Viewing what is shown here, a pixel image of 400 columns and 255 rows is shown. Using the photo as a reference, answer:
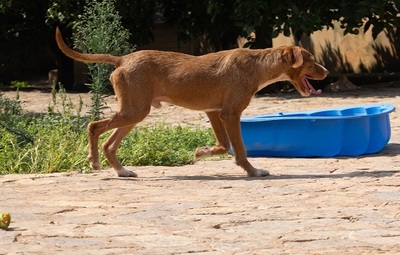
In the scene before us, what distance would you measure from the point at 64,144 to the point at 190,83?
1.52 meters

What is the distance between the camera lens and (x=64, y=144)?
31.2ft

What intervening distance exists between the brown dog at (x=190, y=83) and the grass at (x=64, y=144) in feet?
2.10

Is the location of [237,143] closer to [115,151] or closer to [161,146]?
[115,151]

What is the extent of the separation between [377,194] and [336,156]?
2.50 metres

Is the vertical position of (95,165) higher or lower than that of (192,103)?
lower

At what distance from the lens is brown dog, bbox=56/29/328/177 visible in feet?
28.4

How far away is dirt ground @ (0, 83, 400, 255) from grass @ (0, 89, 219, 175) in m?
0.35

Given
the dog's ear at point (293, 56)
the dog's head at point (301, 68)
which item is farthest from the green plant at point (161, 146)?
the dog's ear at point (293, 56)

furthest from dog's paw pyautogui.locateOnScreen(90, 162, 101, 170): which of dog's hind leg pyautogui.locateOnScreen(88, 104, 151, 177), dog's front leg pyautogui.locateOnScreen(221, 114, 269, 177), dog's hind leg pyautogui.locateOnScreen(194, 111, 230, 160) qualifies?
dog's front leg pyautogui.locateOnScreen(221, 114, 269, 177)

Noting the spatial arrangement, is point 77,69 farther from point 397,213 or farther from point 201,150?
point 397,213

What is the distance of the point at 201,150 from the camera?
9.10 m

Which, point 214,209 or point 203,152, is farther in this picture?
point 203,152

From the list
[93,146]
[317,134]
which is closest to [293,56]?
[317,134]

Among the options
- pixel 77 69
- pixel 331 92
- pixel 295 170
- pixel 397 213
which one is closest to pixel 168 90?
pixel 295 170
